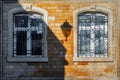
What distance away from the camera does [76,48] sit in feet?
44.2

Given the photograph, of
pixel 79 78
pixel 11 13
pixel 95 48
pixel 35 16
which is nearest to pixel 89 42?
pixel 95 48

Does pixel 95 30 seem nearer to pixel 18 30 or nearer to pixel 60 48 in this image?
pixel 60 48

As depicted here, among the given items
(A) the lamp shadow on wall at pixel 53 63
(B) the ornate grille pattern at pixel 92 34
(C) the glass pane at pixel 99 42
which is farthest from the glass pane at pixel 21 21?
(C) the glass pane at pixel 99 42

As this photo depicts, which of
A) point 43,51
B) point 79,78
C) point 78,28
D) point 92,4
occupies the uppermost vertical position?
point 92,4

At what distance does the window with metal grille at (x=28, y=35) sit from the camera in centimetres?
1370

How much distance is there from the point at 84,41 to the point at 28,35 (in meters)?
2.08

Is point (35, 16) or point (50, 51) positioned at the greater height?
point (35, 16)

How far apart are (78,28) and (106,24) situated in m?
1.04

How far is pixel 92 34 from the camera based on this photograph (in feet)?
44.9

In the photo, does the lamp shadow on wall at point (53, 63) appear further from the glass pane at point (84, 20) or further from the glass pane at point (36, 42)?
the glass pane at point (84, 20)

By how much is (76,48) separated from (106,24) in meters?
1.43

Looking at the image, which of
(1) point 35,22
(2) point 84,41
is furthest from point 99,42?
(1) point 35,22

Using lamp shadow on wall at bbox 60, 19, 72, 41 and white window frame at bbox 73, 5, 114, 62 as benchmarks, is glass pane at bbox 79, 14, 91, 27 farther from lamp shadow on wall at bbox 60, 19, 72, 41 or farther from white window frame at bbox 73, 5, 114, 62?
lamp shadow on wall at bbox 60, 19, 72, 41

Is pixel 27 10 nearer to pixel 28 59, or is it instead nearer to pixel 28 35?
pixel 28 35
